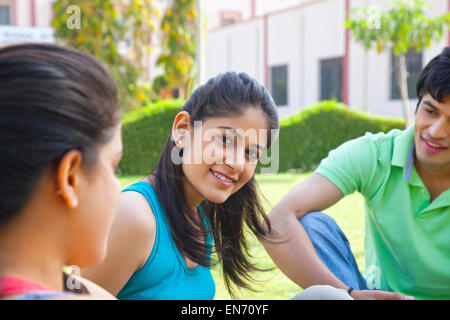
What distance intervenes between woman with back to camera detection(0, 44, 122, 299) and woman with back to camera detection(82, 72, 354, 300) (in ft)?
2.11

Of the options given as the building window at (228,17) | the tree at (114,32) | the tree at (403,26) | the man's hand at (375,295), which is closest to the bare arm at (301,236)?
the man's hand at (375,295)

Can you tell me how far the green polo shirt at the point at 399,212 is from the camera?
2312 millimetres

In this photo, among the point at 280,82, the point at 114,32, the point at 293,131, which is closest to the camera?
the point at 293,131

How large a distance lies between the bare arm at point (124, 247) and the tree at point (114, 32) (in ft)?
40.1

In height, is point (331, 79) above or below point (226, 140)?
above

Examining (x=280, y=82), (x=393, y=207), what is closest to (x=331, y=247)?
(x=393, y=207)

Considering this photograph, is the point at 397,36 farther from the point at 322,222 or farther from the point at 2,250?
the point at 2,250

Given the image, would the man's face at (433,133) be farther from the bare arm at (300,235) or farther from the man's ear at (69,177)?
the man's ear at (69,177)

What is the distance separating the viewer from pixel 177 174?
196 cm

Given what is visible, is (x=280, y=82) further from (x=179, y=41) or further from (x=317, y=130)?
(x=317, y=130)

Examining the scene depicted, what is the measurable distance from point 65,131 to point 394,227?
1.85m

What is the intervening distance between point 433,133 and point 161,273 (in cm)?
138

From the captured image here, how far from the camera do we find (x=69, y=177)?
960mm

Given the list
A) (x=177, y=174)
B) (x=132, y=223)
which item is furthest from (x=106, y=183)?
(x=177, y=174)
